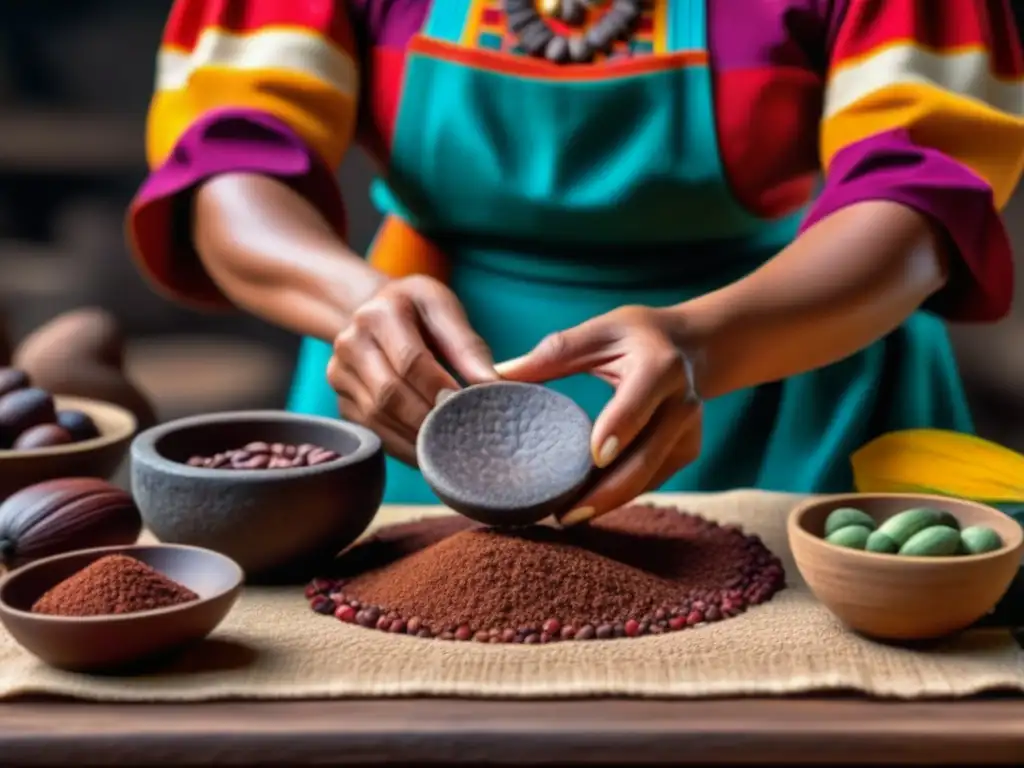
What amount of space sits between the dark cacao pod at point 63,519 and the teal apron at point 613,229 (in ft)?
1.15

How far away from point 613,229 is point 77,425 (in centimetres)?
47

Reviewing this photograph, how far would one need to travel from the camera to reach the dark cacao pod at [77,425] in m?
1.10

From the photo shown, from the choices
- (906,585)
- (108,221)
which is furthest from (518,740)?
(108,221)

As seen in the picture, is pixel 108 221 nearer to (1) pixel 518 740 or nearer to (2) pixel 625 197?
(2) pixel 625 197

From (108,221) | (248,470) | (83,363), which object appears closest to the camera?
(248,470)

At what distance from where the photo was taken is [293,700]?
0.74 metres

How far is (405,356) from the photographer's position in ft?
3.24

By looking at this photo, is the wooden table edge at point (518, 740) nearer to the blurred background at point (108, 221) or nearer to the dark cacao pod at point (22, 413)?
the dark cacao pod at point (22, 413)

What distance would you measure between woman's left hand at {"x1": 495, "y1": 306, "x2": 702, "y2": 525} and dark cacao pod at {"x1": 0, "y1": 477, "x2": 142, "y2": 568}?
28cm

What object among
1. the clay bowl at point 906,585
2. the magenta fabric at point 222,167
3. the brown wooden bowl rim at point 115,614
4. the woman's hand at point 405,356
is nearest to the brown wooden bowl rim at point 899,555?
the clay bowl at point 906,585

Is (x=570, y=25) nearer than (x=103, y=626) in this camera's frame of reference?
No

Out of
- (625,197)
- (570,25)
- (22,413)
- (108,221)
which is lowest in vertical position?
(108,221)

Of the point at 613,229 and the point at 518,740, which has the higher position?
the point at 613,229

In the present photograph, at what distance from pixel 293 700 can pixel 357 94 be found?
681mm
